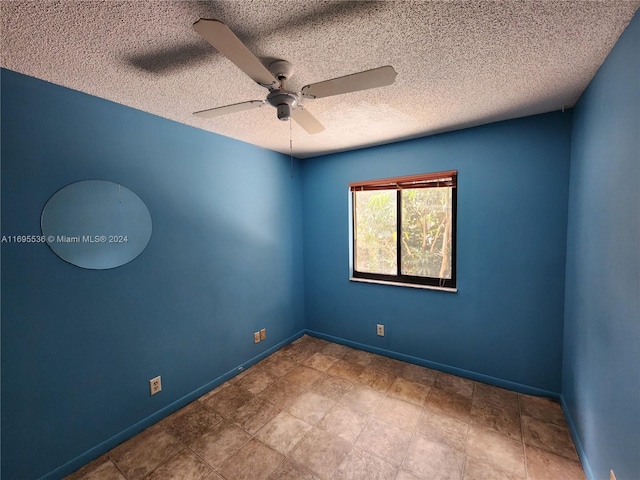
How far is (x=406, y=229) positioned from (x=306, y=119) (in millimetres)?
1733

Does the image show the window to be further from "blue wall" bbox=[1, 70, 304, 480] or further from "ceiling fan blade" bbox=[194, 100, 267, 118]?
"ceiling fan blade" bbox=[194, 100, 267, 118]

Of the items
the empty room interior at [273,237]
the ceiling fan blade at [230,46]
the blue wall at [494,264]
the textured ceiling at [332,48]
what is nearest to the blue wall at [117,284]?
the empty room interior at [273,237]

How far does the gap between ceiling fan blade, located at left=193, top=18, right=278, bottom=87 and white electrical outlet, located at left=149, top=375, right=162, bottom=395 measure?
85.9 inches

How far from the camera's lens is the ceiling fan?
0.86m

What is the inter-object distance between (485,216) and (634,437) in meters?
1.63

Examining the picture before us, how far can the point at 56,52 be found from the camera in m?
1.24

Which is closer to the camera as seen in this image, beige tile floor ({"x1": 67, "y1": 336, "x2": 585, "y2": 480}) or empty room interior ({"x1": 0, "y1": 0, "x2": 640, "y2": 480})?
empty room interior ({"x1": 0, "y1": 0, "x2": 640, "y2": 480})

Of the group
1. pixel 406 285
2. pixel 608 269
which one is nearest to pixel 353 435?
pixel 406 285

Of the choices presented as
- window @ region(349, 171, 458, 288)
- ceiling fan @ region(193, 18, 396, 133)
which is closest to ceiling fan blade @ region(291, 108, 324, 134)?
ceiling fan @ region(193, 18, 396, 133)

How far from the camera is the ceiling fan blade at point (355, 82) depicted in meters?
1.04

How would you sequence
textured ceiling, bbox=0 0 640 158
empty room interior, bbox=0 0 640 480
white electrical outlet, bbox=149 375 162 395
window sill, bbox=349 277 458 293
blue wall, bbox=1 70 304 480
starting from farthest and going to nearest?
window sill, bbox=349 277 458 293
white electrical outlet, bbox=149 375 162 395
blue wall, bbox=1 70 304 480
empty room interior, bbox=0 0 640 480
textured ceiling, bbox=0 0 640 158

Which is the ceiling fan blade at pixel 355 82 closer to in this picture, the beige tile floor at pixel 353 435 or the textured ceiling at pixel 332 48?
the textured ceiling at pixel 332 48

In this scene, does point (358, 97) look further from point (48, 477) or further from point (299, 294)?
point (48, 477)

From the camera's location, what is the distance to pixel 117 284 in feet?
5.84
